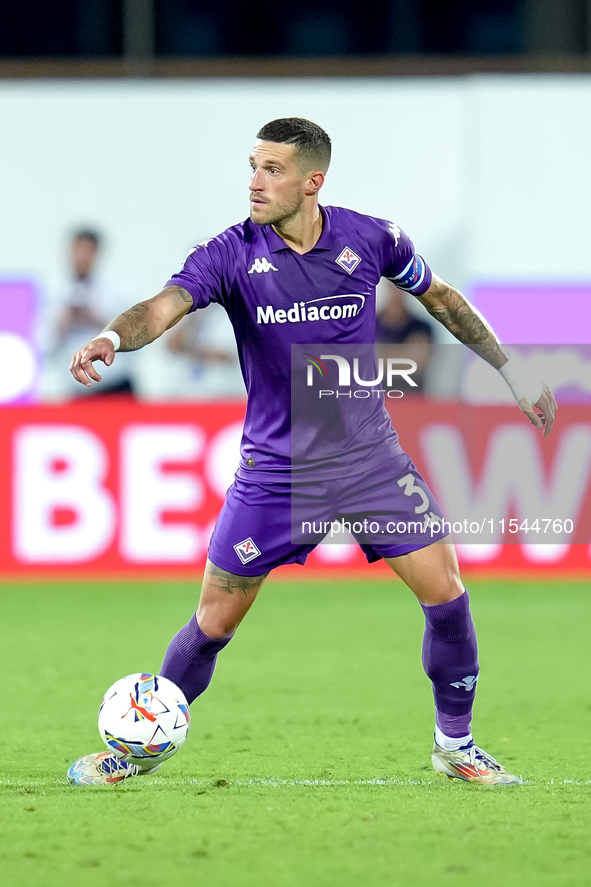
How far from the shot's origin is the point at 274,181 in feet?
15.5

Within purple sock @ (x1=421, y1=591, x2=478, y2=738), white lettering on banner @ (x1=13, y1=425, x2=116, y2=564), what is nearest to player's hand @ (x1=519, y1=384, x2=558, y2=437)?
purple sock @ (x1=421, y1=591, x2=478, y2=738)

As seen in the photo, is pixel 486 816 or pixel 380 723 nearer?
pixel 486 816

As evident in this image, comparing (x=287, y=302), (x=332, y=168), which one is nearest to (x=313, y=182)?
(x=287, y=302)

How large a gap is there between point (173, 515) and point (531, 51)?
645 centimetres

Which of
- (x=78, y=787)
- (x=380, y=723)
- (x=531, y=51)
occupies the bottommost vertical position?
(x=380, y=723)

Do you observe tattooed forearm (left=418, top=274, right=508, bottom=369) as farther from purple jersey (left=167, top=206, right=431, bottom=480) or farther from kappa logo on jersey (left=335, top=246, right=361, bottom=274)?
kappa logo on jersey (left=335, top=246, right=361, bottom=274)

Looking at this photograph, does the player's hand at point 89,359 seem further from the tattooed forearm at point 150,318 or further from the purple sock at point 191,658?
the purple sock at point 191,658

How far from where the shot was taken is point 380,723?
6.08 metres

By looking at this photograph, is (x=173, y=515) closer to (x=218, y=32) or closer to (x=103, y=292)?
(x=103, y=292)

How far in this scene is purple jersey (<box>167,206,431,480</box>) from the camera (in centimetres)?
473

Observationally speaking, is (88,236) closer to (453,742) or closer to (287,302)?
(287,302)

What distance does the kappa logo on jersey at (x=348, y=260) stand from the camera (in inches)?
189

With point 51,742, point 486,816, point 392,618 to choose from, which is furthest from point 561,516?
point 486,816

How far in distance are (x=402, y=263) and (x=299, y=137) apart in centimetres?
56
